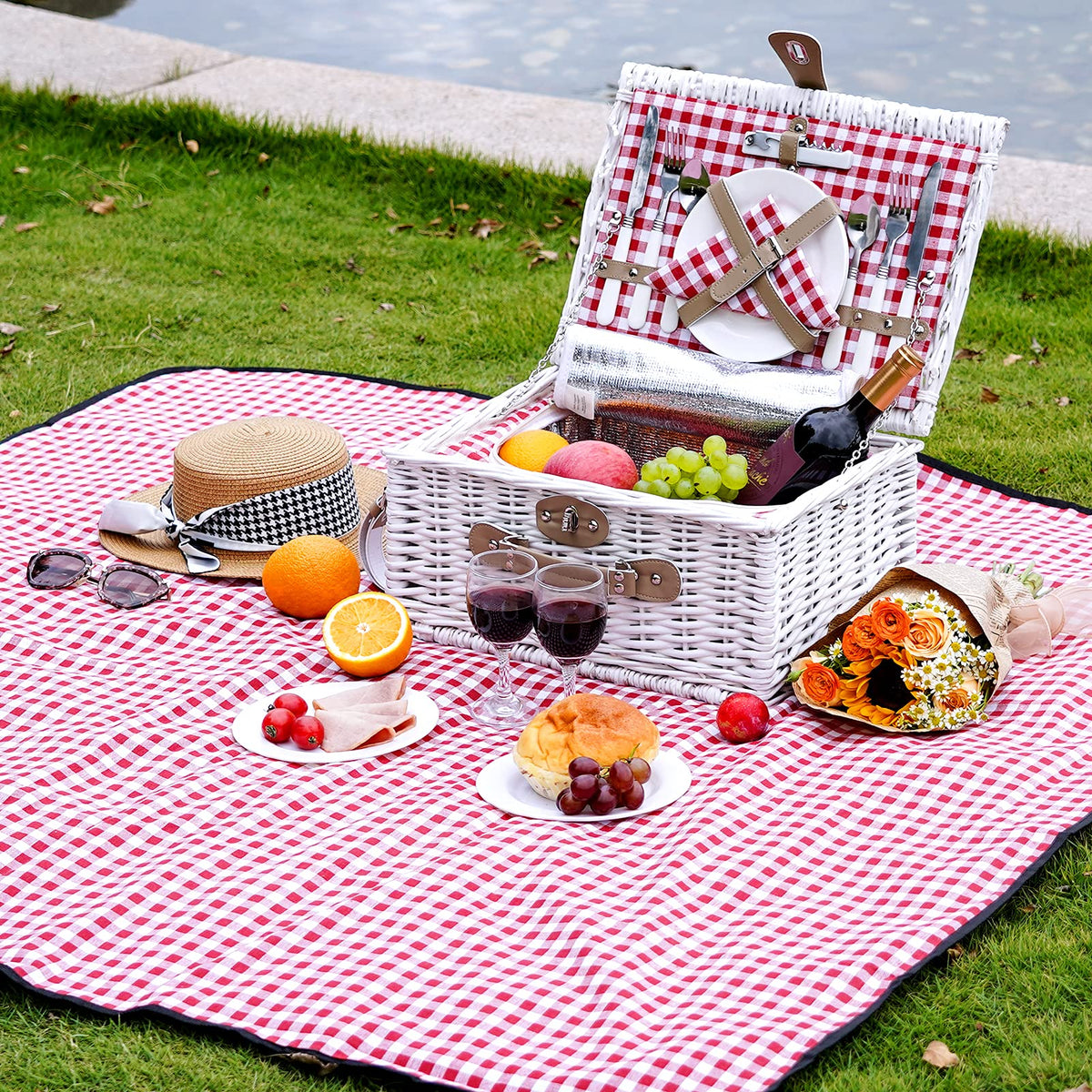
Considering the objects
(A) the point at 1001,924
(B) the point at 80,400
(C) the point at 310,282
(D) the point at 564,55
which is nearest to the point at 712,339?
(A) the point at 1001,924

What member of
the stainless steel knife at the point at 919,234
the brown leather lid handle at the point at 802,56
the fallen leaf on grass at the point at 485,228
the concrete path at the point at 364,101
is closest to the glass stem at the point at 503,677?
the stainless steel knife at the point at 919,234

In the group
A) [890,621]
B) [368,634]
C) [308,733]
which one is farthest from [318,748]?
[890,621]

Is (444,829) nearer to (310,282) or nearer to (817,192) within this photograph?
(817,192)

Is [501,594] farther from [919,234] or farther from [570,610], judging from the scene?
[919,234]

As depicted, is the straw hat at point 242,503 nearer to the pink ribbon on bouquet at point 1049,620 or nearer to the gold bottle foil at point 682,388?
the gold bottle foil at point 682,388

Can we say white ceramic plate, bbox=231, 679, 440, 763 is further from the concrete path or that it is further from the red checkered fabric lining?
the concrete path

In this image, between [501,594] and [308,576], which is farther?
[308,576]

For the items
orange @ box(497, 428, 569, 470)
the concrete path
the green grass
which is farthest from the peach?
the concrete path

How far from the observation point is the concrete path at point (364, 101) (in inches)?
235

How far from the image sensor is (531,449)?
9.52ft

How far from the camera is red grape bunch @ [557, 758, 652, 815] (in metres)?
2.29

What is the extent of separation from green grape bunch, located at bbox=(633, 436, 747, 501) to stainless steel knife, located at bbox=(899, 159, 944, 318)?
619 millimetres

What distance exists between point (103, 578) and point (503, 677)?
932 mm

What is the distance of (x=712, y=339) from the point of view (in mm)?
3270
